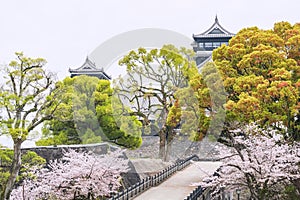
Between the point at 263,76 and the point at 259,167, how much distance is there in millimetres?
4403

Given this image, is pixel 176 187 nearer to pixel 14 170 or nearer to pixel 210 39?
pixel 14 170

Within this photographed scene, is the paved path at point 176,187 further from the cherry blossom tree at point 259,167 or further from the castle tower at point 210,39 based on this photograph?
the castle tower at point 210,39

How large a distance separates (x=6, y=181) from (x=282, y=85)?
35.2 ft

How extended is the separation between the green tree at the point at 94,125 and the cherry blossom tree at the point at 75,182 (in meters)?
7.54

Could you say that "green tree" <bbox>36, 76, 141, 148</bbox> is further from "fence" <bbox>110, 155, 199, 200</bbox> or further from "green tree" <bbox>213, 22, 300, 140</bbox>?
"green tree" <bbox>213, 22, 300, 140</bbox>

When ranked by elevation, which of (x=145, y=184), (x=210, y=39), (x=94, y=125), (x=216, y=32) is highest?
(x=216, y=32)

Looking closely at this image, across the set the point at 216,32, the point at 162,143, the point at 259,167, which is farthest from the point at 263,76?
the point at 216,32

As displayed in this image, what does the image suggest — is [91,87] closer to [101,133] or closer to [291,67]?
[101,133]

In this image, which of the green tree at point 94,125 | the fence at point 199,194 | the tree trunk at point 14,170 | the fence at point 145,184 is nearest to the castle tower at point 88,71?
the green tree at point 94,125

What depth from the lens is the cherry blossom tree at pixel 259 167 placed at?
44.2 ft

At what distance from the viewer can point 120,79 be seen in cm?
2439

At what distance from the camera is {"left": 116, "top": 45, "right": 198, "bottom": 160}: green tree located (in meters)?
23.8

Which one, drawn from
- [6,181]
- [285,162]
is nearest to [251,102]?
[285,162]

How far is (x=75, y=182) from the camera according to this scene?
14.8m
